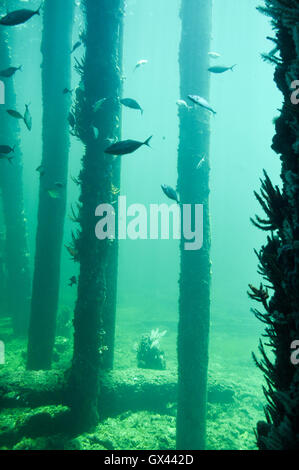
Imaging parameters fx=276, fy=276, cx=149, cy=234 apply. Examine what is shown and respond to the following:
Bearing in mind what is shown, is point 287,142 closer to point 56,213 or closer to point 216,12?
point 56,213


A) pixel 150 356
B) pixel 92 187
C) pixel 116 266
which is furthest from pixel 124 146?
pixel 150 356

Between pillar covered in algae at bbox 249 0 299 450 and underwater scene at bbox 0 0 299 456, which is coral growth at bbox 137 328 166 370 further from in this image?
pillar covered in algae at bbox 249 0 299 450

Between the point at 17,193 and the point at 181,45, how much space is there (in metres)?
9.15

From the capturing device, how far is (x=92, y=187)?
6.10 meters

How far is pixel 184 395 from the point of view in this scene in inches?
247

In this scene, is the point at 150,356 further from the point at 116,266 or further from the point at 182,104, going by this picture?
the point at 182,104

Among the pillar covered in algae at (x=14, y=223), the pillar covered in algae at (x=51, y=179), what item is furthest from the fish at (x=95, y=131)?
the pillar covered in algae at (x=14, y=223)

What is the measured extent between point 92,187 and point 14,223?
25.9ft

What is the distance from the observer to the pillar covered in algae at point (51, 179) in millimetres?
8273

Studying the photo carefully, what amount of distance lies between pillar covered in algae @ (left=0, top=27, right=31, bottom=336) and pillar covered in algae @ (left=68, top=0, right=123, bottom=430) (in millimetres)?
6993

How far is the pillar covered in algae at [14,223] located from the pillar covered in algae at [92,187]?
699cm

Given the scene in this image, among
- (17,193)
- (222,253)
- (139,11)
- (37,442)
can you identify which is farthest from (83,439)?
(222,253)

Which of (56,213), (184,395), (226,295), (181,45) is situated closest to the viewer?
(184,395)
